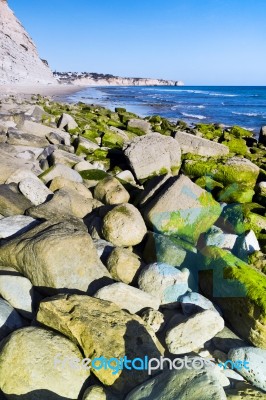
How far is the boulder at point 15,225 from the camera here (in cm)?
527

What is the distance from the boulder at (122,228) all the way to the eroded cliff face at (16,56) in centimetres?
5508

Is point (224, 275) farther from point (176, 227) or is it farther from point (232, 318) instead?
point (176, 227)

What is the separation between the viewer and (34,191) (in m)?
6.59

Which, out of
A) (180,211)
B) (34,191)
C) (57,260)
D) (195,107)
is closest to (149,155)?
(180,211)

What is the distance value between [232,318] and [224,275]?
0.51m

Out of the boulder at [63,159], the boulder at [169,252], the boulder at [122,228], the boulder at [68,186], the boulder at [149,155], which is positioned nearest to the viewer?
the boulder at [169,252]

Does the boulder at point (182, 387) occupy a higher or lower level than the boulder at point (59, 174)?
lower

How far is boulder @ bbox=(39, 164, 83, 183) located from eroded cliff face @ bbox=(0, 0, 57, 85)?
5249 centimetres

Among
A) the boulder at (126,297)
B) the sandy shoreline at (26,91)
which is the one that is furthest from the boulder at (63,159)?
the sandy shoreline at (26,91)

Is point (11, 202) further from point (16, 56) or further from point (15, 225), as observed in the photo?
point (16, 56)

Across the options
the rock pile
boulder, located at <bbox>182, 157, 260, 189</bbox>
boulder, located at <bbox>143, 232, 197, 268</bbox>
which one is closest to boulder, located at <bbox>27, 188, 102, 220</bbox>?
the rock pile

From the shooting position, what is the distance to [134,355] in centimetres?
343

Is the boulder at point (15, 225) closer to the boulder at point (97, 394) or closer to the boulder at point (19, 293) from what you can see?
the boulder at point (19, 293)

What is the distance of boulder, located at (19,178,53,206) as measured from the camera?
6.55 m
